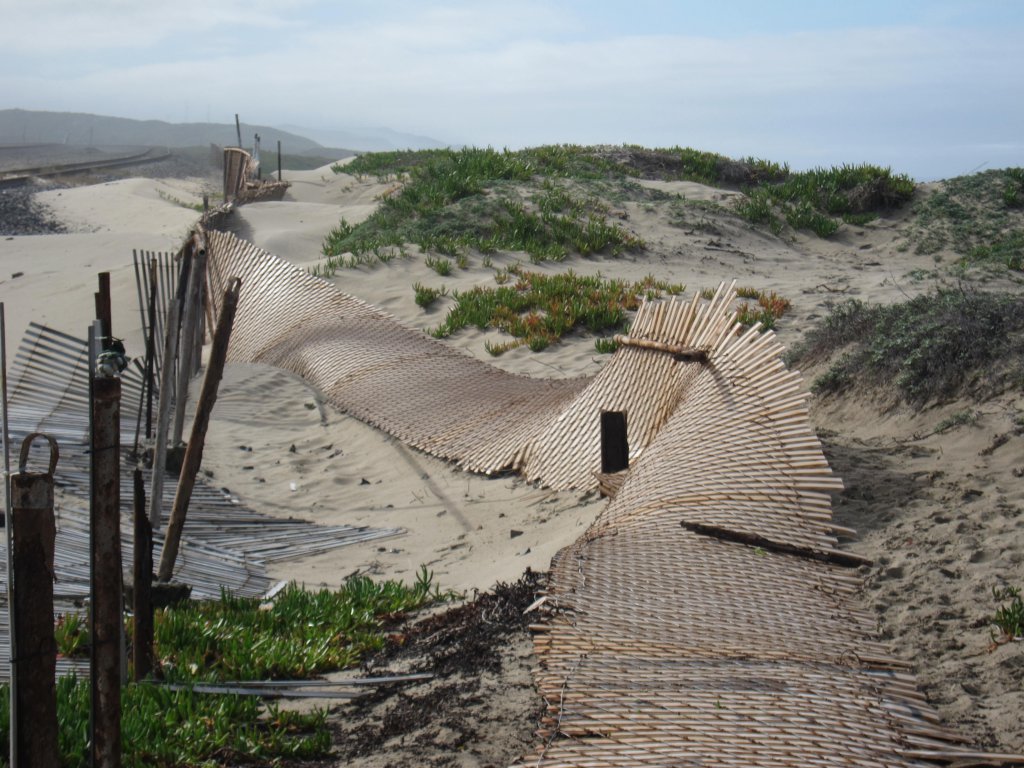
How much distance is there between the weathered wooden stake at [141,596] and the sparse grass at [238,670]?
107mm

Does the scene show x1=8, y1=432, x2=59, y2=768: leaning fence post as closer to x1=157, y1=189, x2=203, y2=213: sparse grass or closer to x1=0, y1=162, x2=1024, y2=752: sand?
x1=0, y1=162, x2=1024, y2=752: sand

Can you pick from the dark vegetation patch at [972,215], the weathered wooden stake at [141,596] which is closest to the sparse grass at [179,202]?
the dark vegetation patch at [972,215]

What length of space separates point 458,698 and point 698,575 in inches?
41.9

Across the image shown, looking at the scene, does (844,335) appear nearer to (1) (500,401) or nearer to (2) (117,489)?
(1) (500,401)

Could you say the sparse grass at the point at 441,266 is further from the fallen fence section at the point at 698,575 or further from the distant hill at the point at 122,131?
the distant hill at the point at 122,131

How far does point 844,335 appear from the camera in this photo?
7660mm

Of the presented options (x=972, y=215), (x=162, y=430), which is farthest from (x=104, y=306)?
(x=972, y=215)

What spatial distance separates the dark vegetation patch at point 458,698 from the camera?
327 centimetres

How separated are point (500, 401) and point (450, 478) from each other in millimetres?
899

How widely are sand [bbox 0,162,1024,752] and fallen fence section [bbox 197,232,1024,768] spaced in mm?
211

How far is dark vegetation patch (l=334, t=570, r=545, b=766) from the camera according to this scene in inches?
129

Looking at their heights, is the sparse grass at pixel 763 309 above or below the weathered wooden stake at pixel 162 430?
above

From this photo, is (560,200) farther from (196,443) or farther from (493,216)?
(196,443)

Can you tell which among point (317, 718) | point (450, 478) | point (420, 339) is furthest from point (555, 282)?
point (317, 718)
